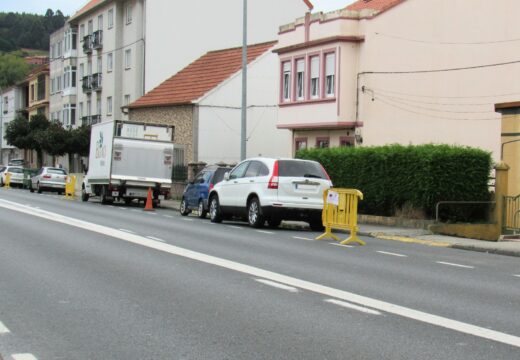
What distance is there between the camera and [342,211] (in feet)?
53.7

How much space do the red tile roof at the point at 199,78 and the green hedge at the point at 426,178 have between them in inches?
767

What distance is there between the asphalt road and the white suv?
3496 millimetres

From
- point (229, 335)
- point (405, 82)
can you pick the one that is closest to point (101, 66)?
point (405, 82)

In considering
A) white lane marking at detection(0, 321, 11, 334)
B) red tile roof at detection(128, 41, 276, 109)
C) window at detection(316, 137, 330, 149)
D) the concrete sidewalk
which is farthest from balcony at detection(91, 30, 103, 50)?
white lane marking at detection(0, 321, 11, 334)

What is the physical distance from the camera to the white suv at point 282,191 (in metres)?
18.6

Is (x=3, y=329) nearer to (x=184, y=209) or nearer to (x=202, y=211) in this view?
(x=202, y=211)

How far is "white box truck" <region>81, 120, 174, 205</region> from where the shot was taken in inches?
1177

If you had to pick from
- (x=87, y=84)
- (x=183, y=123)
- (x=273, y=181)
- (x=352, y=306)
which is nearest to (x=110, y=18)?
(x=87, y=84)

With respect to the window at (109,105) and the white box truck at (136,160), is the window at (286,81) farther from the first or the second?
the window at (109,105)

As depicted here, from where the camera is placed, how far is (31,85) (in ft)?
271

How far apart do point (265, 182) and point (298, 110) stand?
14313mm

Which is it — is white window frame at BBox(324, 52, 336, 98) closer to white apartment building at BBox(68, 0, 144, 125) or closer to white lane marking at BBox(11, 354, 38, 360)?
white apartment building at BBox(68, 0, 144, 125)

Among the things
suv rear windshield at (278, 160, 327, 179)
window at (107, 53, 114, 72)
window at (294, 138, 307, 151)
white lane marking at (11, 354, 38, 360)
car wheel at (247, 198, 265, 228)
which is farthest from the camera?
window at (107, 53, 114, 72)

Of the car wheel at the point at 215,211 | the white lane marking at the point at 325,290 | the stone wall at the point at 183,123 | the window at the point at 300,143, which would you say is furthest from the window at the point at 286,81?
the white lane marking at the point at 325,290
